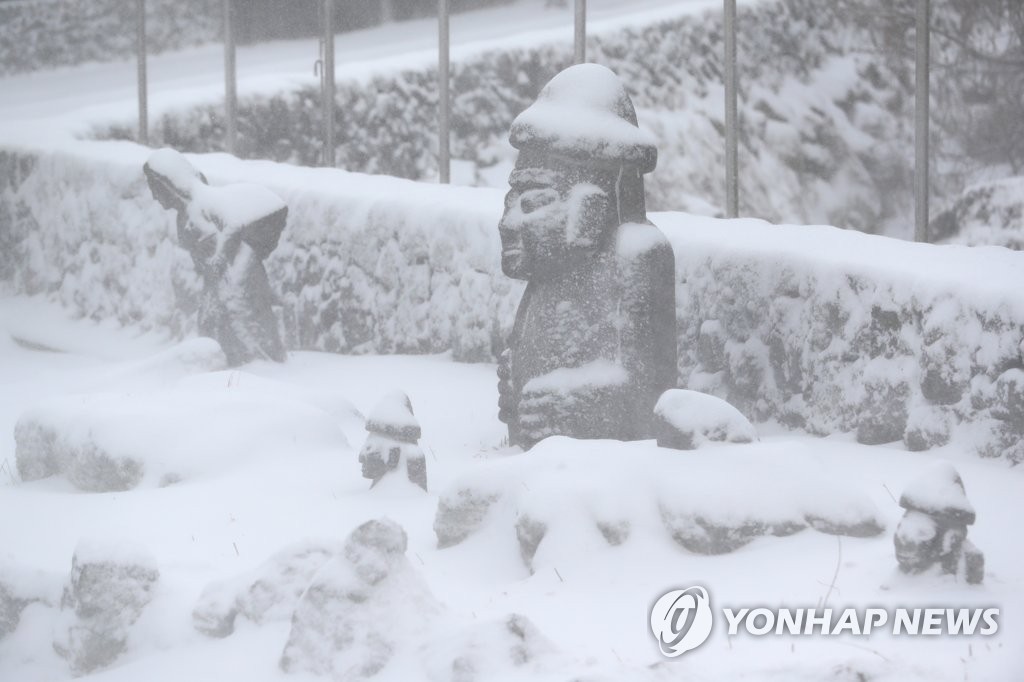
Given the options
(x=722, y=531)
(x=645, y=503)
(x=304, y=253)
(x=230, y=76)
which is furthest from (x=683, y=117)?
(x=722, y=531)

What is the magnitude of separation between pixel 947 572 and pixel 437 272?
5.00 m

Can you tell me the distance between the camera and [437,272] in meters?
8.66

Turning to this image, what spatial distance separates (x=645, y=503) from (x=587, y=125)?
1964 millimetres

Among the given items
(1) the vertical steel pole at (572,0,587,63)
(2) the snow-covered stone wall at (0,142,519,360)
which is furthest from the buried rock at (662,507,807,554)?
(1) the vertical steel pole at (572,0,587,63)

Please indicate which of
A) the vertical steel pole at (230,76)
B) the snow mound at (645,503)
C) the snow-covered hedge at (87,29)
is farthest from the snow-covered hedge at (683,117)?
the snow mound at (645,503)

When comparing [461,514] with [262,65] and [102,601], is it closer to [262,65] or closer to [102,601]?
[102,601]

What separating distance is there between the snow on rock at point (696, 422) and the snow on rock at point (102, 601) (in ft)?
6.29

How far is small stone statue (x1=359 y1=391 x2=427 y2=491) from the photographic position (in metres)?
5.79

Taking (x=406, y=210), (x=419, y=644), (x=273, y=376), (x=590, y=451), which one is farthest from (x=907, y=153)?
(x=419, y=644)

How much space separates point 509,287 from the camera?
26.8 feet

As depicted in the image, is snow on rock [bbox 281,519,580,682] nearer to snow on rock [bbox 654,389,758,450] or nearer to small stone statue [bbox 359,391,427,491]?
snow on rock [bbox 654,389,758,450]

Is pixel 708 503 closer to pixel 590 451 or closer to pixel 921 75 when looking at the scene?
pixel 590 451

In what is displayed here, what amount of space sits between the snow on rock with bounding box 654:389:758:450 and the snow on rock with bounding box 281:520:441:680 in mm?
1451

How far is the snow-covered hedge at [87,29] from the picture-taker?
16875mm
